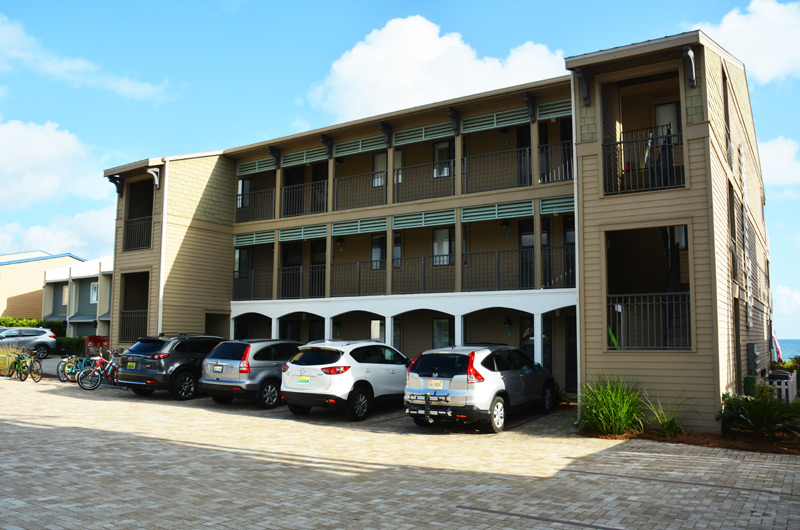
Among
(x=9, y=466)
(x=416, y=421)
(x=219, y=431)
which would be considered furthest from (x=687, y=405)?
(x=9, y=466)

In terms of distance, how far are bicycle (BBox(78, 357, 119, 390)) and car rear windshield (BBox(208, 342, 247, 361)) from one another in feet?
16.7

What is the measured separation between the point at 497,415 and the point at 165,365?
9.19 metres

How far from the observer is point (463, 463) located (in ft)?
30.2

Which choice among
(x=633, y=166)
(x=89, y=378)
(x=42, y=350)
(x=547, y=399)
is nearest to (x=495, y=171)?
(x=633, y=166)

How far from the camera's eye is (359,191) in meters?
22.5

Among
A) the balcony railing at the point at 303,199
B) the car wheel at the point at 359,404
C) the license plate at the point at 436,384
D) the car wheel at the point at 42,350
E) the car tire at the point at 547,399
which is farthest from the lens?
the car wheel at the point at 42,350

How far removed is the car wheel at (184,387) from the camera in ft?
55.1

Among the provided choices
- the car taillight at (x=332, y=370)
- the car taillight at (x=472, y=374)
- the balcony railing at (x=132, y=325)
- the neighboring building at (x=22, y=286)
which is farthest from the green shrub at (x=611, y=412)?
the neighboring building at (x=22, y=286)

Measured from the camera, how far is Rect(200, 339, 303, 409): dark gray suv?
49.8 ft

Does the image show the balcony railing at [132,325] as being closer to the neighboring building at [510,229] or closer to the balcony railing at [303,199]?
the neighboring building at [510,229]

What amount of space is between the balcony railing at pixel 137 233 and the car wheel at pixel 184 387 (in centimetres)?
717

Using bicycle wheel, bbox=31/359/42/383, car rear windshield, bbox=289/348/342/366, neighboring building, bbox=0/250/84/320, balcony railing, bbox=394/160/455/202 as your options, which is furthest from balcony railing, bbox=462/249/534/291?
neighboring building, bbox=0/250/84/320

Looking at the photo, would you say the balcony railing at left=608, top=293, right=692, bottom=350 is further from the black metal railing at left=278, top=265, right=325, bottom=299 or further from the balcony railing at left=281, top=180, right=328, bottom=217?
the balcony railing at left=281, top=180, right=328, bottom=217

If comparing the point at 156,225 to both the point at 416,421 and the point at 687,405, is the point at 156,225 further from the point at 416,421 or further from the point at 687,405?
the point at 687,405
